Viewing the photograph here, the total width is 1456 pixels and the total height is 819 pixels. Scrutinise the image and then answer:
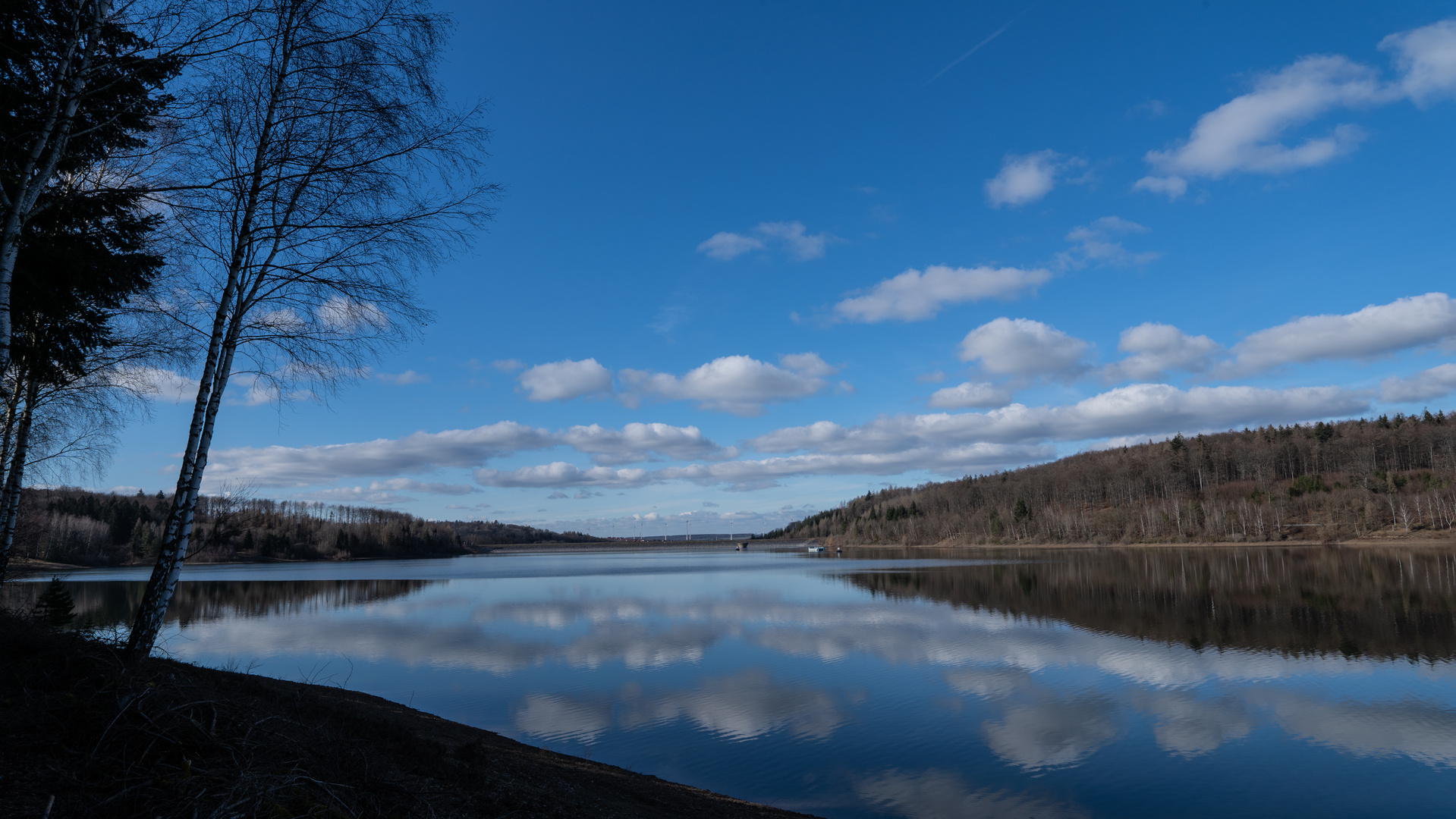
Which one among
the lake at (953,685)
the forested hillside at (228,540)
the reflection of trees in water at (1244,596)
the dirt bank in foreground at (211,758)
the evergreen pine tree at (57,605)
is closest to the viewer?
the dirt bank in foreground at (211,758)

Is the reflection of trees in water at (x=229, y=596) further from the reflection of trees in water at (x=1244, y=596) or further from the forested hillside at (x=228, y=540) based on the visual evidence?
the reflection of trees in water at (x=1244, y=596)

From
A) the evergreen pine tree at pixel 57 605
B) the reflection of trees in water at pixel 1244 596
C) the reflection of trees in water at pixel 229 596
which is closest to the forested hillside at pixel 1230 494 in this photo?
the reflection of trees in water at pixel 1244 596

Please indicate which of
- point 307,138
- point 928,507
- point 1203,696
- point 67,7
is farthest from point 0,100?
point 928,507

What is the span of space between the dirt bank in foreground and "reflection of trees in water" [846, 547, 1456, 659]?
27.4m

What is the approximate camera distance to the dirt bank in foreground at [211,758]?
18.3 ft

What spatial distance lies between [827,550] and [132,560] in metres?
138

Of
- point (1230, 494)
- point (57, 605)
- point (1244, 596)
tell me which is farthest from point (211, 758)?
point (1230, 494)

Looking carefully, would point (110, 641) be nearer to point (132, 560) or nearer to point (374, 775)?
point (374, 775)

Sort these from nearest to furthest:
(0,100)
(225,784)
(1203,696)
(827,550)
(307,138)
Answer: (225,784), (0,100), (307,138), (1203,696), (827,550)

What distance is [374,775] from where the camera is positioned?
25.3ft

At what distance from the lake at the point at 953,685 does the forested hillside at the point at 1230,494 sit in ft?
240

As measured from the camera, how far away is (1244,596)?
41500 millimetres

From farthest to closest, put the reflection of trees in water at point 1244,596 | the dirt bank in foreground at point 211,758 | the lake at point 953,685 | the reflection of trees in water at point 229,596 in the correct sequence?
the reflection of trees in water at point 229,596 → the reflection of trees in water at point 1244,596 → the lake at point 953,685 → the dirt bank in foreground at point 211,758

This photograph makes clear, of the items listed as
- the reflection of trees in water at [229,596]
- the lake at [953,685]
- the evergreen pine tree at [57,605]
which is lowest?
the reflection of trees in water at [229,596]
